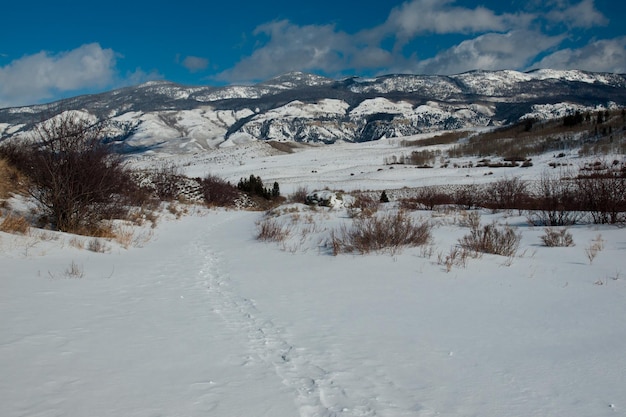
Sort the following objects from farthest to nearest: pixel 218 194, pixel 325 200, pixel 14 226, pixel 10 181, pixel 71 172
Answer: pixel 218 194 < pixel 325 200 < pixel 10 181 < pixel 71 172 < pixel 14 226

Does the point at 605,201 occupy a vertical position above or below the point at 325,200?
below

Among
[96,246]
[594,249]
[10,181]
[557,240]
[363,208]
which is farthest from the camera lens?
[363,208]

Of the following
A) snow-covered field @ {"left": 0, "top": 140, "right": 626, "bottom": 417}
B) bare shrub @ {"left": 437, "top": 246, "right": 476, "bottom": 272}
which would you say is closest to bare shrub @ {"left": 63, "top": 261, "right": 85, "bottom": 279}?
snow-covered field @ {"left": 0, "top": 140, "right": 626, "bottom": 417}

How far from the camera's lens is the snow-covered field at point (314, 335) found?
219cm

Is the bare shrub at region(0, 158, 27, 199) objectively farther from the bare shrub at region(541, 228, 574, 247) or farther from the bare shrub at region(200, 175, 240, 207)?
the bare shrub at region(200, 175, 240, 207)

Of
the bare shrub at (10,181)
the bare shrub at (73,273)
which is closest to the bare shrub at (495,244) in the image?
the bare shrub at (73,273)

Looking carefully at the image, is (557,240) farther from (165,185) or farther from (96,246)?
(165,185)

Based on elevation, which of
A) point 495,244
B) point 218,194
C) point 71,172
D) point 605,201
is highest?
point 71,172

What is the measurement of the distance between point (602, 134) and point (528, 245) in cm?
5533

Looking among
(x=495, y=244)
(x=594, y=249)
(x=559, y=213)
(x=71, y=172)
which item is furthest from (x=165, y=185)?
(x=594, y=249)

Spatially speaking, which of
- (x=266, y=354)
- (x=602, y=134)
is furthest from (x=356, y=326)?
(x=602, y=134)

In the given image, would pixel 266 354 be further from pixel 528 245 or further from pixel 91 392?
pixel 528 245

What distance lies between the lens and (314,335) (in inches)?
132

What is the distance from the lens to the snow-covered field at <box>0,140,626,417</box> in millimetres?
2186
